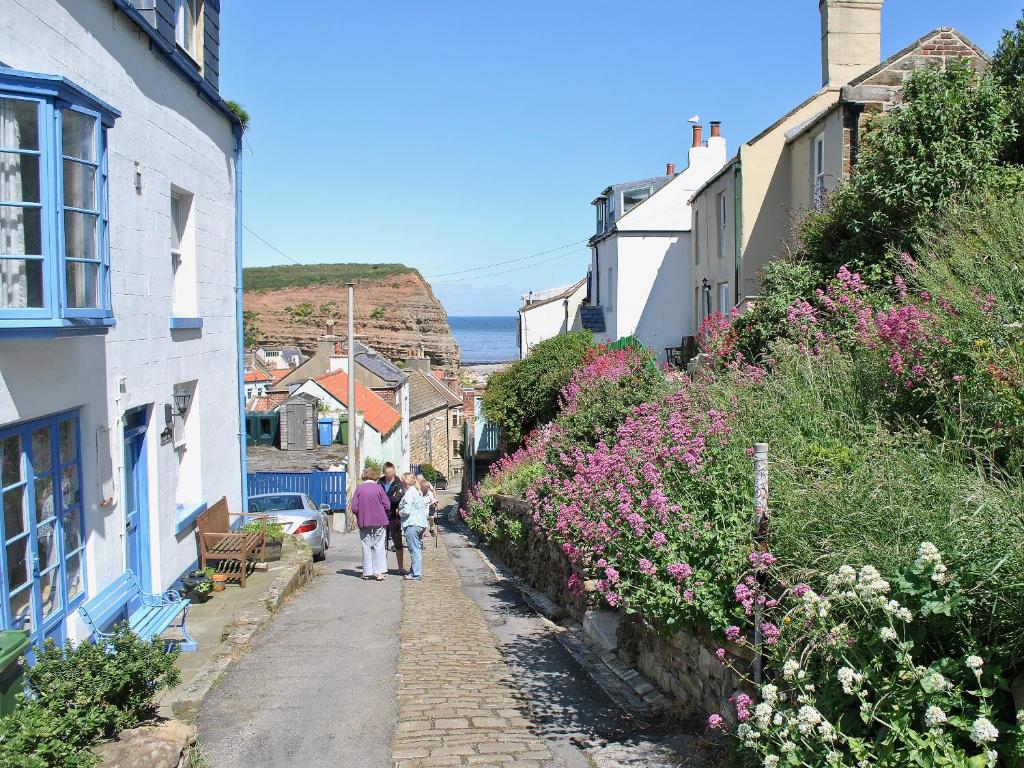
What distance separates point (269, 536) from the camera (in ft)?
44.8

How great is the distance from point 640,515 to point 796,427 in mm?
1540

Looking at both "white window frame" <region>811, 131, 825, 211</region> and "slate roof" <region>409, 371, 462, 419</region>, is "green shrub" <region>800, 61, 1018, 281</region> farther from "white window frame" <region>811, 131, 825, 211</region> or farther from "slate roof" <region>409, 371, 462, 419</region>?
"slate roof" <region>409, 371, 462, 419</region>

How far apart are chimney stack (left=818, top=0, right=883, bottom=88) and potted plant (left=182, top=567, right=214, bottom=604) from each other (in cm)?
1462

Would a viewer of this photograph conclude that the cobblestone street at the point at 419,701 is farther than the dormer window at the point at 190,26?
No

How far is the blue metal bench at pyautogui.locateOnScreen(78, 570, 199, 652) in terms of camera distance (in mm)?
7391

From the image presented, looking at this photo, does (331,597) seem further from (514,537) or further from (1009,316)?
(1009,316)

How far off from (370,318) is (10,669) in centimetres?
11932

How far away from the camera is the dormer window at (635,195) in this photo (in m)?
33.1

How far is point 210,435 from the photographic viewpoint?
12.5 m

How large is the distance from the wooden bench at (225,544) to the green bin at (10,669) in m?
6.28

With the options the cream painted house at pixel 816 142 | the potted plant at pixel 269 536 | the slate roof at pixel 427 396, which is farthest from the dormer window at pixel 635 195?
the potted plant at pixel 269 536

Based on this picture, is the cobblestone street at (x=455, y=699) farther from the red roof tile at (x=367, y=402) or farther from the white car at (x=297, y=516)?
the red roof tile at (x=367, y=402)

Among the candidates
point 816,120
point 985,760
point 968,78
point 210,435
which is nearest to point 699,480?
point 985,760

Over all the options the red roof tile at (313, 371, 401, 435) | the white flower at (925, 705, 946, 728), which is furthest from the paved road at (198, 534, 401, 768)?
the red roof tile at (313, 371, 401, 435)
